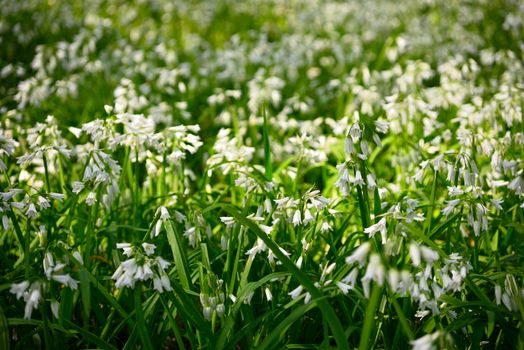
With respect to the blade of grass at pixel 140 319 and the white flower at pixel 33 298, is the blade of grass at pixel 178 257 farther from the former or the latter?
the white flower at pixel 33 298

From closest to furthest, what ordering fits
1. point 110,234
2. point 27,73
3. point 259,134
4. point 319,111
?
point 110,234, point 259,134, point 319,111, point 27,73

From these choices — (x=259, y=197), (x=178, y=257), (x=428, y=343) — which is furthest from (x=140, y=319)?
(x=259, y=197)

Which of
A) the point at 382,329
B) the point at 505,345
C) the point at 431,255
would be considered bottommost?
the point at 505,345

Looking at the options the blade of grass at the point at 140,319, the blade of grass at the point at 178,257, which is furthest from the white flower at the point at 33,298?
the blade of grass at the point at 178,257

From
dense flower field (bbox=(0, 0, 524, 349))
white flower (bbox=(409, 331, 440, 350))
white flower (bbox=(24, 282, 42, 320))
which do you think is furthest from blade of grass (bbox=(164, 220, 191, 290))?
white flower (bbox=(409, 331, 440, 350))

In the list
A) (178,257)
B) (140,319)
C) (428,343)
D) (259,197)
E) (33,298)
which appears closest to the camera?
(428,343)

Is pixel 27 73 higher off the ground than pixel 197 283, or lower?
higher

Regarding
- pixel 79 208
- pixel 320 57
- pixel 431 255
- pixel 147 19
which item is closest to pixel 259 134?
pixel 79 208

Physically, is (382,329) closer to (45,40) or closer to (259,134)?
(259,134)

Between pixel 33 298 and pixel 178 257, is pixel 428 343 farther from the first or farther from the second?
pixel 33 298

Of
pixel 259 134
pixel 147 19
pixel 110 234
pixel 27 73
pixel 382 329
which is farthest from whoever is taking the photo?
pixel 147 19
